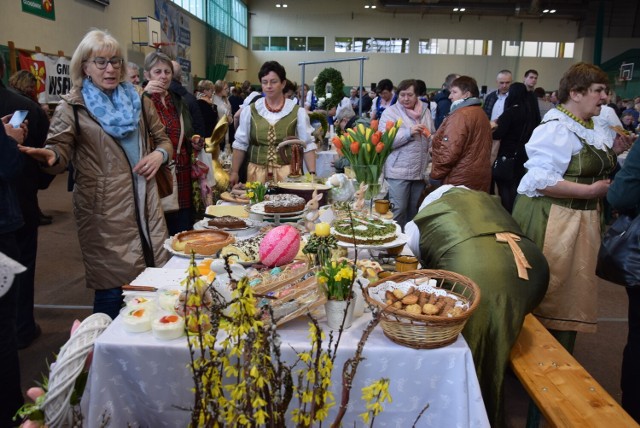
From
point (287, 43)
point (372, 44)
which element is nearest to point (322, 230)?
point (287, 43)

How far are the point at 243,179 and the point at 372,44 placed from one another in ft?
63.8

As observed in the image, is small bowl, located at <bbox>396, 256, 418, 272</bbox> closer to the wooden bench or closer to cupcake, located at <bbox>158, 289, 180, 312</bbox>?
the wooden bench

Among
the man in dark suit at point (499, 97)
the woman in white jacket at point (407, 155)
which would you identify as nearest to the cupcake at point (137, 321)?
the woman in white jacket at point (407, 155)

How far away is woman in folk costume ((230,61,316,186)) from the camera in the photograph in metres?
3.37

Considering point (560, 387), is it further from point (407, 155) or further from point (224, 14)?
point (224, 14)

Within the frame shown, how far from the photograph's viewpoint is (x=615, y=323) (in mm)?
3521

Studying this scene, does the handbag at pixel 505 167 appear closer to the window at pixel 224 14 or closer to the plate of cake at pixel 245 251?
the plate of cake at pixel 245 251

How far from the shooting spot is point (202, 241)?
1.92m

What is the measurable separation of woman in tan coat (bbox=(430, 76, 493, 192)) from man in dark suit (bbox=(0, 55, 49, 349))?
2.56 meters

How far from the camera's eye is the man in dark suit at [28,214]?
277 centimetres

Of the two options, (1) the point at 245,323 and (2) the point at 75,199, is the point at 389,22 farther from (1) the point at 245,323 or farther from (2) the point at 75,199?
(1) the point at 245,323

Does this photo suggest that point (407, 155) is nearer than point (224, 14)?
Yes

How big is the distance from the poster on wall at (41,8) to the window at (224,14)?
5.63 metres

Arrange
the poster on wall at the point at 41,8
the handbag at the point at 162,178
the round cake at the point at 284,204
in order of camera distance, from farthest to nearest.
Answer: the poster on wall at the point at 41,8, the handbag at the point at 162,178, the round cake at the point at 284,204
